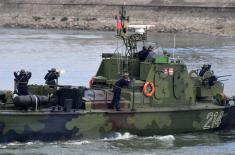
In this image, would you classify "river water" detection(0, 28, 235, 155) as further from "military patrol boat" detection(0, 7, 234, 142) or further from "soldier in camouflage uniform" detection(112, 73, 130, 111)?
"soldier in camouflage uniform" detection(112, 73, 130, 111)

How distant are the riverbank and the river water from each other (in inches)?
297

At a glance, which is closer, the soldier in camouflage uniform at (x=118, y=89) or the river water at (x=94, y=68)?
the river water at (x=94, y=68)

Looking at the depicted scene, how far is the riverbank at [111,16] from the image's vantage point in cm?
8056

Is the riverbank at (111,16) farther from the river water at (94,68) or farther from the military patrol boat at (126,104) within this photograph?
→ the military patrol boat at (126,104)

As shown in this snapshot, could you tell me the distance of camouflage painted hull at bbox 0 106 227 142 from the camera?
18.1m

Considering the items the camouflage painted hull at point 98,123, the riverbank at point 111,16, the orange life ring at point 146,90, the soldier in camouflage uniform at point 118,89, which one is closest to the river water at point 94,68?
the camouflage painted hull at point 98,123

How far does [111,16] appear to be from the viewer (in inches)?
3482

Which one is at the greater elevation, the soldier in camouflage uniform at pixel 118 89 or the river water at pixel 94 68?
the soldier in camouflage uniform at pixel 118 89

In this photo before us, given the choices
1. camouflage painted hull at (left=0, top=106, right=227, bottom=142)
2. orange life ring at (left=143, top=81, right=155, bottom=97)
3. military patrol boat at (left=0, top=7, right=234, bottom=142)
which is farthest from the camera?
orange life ring at (left=143, top=81, right=155, bottom=97)

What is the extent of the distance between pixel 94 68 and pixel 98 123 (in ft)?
64.1

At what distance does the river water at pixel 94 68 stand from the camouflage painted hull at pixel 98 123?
0.19m

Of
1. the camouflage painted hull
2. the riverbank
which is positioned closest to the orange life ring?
the camouflage painted hull

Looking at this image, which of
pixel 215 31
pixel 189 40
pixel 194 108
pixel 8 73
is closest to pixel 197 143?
pixel 194 108

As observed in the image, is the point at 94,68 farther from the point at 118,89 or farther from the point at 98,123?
the point at 98,123
